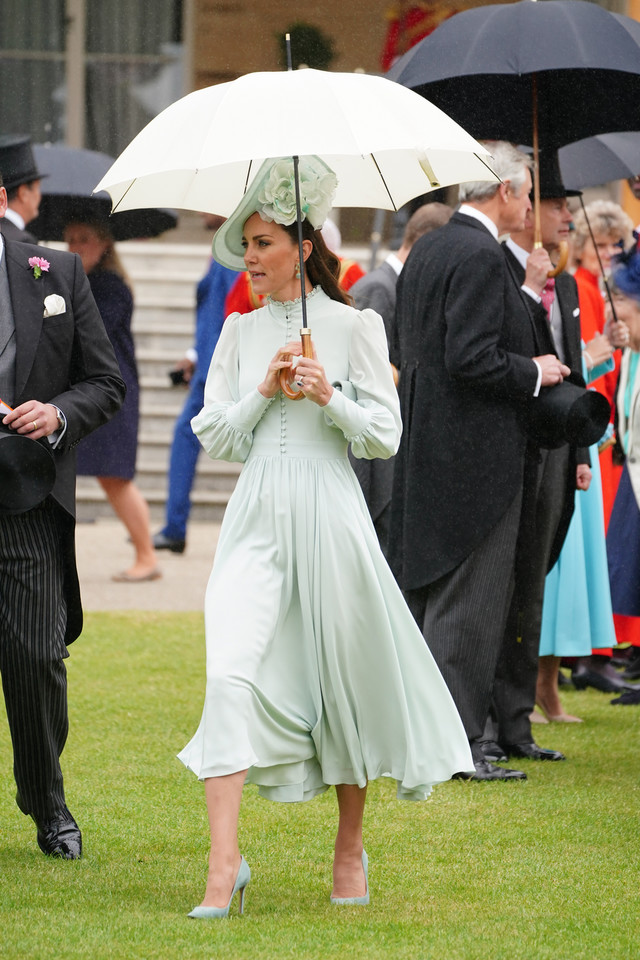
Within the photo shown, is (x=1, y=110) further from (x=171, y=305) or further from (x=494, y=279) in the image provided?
(x=494, y=279)

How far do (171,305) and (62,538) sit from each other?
10390 mm

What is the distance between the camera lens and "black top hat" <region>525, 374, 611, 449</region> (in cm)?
586

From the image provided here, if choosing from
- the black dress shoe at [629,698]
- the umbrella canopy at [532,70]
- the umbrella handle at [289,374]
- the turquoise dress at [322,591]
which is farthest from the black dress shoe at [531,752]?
the umbrella handle at [289,374]

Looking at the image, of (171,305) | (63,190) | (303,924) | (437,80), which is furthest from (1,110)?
(303,924)

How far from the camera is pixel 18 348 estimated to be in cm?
466

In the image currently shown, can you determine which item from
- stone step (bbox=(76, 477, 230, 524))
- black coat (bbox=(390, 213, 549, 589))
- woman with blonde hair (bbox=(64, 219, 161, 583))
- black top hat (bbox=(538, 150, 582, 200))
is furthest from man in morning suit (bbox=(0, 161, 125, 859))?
stone step (bbox=(76, 477, 230, 524))

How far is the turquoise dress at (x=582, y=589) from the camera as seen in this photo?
7262mm

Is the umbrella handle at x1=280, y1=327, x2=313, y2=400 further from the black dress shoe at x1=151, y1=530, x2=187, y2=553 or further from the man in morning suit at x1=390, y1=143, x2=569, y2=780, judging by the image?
the black dress shoe at x1=151, y1=530, x2=187, y2=553

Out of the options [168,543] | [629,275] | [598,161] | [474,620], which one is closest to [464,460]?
[474,620]

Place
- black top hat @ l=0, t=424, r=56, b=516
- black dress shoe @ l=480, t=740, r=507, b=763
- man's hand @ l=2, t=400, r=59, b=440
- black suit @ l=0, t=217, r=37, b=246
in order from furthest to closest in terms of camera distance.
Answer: black suit @ l=0, t=217, r=37, b=246, black dress shoe @ l=480, t=740, r=507, b=763, man's hand @ l=2, t=400, r=59, b=440, black top hat @ l=0, t=424, r=56, b=516

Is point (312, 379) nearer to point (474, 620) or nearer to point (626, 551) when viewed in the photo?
point (474, 620)

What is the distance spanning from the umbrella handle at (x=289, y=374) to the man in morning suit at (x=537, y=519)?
2.12 meters

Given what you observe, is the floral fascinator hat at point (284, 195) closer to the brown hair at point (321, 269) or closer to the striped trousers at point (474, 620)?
the brown hair at point (321, 269)

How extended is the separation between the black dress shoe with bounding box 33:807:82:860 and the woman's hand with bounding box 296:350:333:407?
1.52 metres
